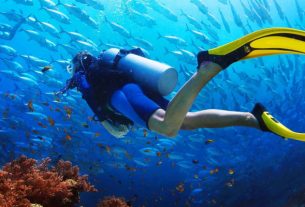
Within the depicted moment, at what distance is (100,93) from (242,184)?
21706 mm

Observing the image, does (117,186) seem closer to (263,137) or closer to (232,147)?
(232,147)

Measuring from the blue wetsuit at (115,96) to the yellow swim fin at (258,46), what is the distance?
3.10 ft

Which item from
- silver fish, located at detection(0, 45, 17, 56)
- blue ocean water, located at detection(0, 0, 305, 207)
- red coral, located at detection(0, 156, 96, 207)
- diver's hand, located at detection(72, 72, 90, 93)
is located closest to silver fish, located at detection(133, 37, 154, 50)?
blue ocean water, located at detection(0, 0, 305, 207)

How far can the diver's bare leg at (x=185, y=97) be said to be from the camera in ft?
12.1

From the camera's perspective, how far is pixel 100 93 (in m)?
4.76

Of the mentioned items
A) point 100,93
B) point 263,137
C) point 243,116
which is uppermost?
point 243,116

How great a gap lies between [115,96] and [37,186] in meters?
1.67

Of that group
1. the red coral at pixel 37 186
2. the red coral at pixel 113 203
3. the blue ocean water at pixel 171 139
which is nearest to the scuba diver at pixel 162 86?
the red coral at pixel 37 186

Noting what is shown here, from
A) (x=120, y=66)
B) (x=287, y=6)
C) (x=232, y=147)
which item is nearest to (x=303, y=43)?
(x=120, y=66)

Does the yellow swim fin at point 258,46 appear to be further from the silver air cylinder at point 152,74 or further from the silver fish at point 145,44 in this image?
the silver fish at point 145,44

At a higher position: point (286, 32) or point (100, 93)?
point (286, 32)

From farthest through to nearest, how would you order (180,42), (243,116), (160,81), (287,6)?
(287,6)
(180,42)
(160,81)
(243,116)

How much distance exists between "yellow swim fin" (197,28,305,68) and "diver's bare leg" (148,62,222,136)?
109 mm

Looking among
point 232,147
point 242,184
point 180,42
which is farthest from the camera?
point 232,147
